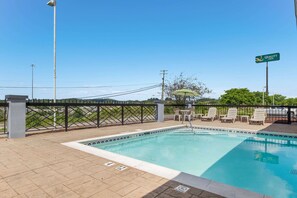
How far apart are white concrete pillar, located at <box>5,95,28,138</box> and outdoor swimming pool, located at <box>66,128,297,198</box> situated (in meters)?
2.01

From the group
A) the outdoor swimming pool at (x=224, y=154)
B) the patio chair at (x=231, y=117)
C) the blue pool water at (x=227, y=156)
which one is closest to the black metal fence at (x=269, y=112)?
the patio chair at (x=231, y=117)

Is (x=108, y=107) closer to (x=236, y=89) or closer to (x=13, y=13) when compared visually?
(x=13, y=13)

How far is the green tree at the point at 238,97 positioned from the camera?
25.3 metres

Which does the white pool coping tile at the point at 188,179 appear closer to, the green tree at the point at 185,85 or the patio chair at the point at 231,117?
the patio chair at the point at 231,117

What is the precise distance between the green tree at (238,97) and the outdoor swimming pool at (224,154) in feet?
62.1

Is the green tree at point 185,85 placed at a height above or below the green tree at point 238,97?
above

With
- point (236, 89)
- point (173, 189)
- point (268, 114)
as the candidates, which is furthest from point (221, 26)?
point (236, 89)

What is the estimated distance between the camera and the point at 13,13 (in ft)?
33.0

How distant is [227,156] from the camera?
17.4 feet

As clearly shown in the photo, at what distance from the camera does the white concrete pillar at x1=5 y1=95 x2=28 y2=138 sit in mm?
5324

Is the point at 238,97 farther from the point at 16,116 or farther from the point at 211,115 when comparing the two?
the point at 16,116

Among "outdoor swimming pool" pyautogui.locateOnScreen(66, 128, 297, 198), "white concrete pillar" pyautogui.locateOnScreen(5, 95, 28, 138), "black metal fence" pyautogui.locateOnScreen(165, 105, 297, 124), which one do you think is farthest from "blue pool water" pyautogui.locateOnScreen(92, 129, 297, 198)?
"black metal fence" pyautogui.locateOnScreen(165, 105, 297, 124)

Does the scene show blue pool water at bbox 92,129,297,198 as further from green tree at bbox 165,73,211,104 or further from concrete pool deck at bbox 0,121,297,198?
green tree at bbox 165,73,211,104

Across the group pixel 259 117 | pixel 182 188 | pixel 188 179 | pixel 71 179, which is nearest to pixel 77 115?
pixel 71 179
